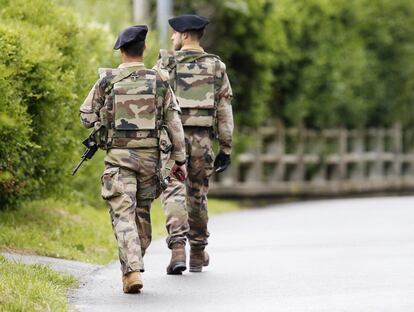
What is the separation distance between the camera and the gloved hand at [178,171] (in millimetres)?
Result: 10195

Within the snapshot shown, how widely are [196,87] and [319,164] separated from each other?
22.0 m

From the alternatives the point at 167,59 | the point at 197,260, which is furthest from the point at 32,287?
the point at 167,59

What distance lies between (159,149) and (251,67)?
1772 cm

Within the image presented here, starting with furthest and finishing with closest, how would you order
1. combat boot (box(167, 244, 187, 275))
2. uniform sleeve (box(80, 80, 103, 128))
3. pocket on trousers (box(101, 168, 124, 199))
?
combat boot (box(167, 244, 187, 275)) → uniform sleeve (box(80, 80, 103, 128)) → pocket on trousers (box(101, 168, 124, 199))

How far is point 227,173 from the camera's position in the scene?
29.2 m

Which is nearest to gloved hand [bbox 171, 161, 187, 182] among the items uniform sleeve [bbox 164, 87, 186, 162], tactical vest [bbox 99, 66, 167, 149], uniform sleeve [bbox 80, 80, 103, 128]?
uniform sleeve [bbox 164, 87, 186, 162]

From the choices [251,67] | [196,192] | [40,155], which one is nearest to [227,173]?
[251,67]

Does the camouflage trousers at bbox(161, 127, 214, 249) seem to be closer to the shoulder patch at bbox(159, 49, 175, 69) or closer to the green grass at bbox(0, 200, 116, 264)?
the shoulder patch at bbox(159, 49, 175, 69)

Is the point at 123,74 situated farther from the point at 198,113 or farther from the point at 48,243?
the point at 48,243

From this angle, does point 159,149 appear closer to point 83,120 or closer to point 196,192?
point 83,120

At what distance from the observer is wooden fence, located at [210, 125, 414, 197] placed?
30.2m

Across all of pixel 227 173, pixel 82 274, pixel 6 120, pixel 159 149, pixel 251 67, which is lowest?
pixel 227 173

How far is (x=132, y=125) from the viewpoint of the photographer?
32.7ft

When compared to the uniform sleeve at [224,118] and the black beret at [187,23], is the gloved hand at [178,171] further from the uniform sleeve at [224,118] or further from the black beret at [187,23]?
the black beret at [187,23]
